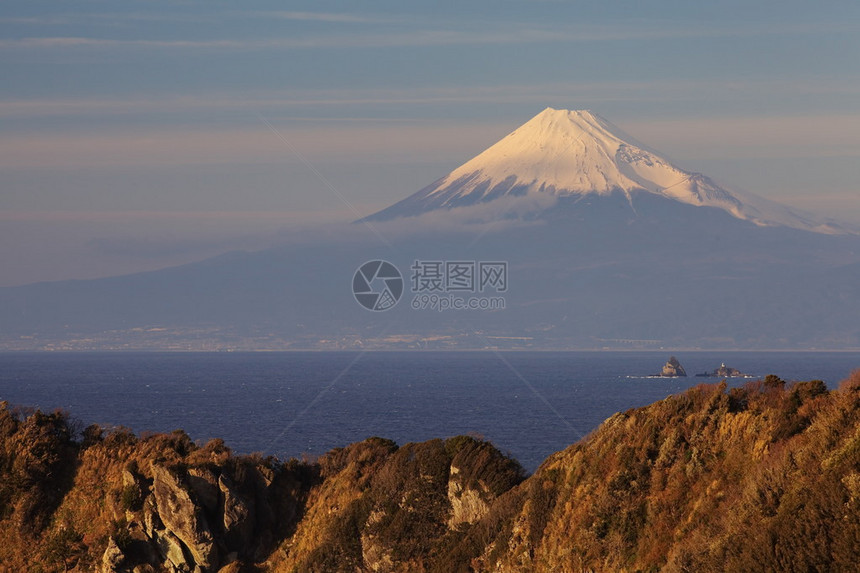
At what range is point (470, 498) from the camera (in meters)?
35.6

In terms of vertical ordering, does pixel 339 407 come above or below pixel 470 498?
below

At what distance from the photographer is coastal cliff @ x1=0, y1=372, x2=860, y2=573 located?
1037 inches

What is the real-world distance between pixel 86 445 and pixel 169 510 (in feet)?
22.2

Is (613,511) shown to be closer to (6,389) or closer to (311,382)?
(6,389)

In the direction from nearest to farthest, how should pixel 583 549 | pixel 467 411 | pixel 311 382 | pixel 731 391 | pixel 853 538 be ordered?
pixel 853 538 < pixel 583 549 < pixel 731 391 < pixel 467 411 < pixel 311 382

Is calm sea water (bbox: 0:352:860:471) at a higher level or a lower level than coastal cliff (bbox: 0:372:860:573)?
lower

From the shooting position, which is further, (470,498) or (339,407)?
(339,407)

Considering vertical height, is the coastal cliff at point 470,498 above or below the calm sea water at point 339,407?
above

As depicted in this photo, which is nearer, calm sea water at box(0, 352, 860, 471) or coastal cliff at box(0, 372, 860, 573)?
coastal cliff at box(0, 372, 860, 573)

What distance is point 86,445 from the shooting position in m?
41.5

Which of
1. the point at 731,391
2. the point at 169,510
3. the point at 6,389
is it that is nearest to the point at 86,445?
the point at 169,510

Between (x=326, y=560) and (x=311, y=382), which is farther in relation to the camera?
(x=311, y=382)

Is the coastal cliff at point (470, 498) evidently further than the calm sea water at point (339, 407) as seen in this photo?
No

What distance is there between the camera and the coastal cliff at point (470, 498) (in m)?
26.3
